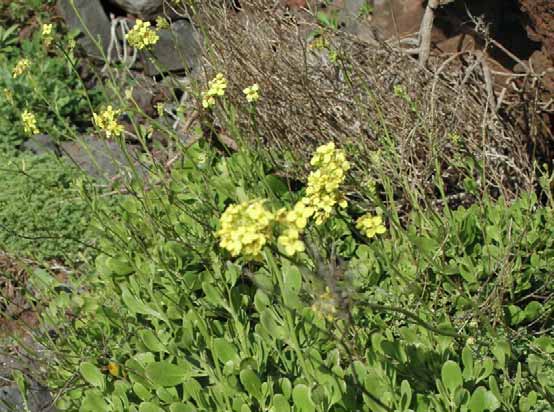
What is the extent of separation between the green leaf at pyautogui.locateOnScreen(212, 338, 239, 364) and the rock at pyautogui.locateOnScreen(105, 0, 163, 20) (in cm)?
399

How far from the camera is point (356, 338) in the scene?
291 cm

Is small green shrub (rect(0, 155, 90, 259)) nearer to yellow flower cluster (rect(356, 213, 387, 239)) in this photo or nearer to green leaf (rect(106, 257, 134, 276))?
green leaf (rect(106, 257, 134, 276))

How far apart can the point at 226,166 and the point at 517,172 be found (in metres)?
1.24

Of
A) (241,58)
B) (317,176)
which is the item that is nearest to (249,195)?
(241,58)

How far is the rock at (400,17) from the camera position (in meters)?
4.59

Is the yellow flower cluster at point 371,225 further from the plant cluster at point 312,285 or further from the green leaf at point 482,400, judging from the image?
the green leaf at point 482,400

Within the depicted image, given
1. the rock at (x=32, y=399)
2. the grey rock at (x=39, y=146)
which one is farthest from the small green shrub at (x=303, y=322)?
the grey rock at (x=39, y=146)

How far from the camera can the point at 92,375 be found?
3086mm

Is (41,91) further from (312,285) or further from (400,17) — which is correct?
(312,285)

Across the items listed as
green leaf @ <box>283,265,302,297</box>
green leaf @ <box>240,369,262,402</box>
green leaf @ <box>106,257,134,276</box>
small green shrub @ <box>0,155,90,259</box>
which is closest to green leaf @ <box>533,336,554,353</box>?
green leaf @ <box>283,265,302,297</box>

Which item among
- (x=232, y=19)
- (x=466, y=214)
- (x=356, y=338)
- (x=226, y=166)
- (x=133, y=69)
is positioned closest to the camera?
(x=356, y=338)

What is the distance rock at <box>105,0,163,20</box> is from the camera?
644 centimetres

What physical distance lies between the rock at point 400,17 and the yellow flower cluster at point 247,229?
2823 millimetres

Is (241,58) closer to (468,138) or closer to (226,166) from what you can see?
(226,166)
